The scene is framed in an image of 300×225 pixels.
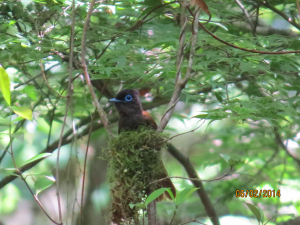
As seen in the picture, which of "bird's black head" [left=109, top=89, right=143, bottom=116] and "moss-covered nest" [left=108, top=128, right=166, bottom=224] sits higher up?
"moss-covered nest" [left=108, top=128, right=166, bottom=224]

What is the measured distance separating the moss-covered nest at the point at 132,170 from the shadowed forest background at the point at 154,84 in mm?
171

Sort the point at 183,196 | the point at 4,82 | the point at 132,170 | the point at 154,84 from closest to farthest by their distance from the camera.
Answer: the point at 4,82
the point at 183,196
the point at 132,170
the point at 154,84

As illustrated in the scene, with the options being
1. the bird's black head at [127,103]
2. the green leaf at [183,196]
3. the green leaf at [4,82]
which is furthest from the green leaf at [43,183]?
the bird's black head at [127,103]

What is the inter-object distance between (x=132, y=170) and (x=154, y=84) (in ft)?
5.06

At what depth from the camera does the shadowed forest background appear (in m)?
2.29

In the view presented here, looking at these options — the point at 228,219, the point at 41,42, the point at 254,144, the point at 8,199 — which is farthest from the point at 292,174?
the point at 8,199

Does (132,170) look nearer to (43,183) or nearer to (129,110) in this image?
(43,183)

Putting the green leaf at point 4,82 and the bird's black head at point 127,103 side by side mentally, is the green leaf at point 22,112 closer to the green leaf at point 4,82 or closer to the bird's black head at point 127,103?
the green leaf at point 4,82

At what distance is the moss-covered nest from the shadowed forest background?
6.7 inches

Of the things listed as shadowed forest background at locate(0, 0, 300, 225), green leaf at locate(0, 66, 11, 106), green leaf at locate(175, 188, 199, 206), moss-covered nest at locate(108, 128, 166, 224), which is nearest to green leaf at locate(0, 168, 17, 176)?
shadowed forest background at locate(0, 0, 300, 225)

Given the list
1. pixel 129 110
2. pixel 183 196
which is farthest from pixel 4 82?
pixel 129 110

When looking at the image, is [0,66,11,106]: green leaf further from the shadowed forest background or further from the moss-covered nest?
the moss-covered nest

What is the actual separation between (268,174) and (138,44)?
9.93 ft

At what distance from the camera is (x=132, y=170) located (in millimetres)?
2348
